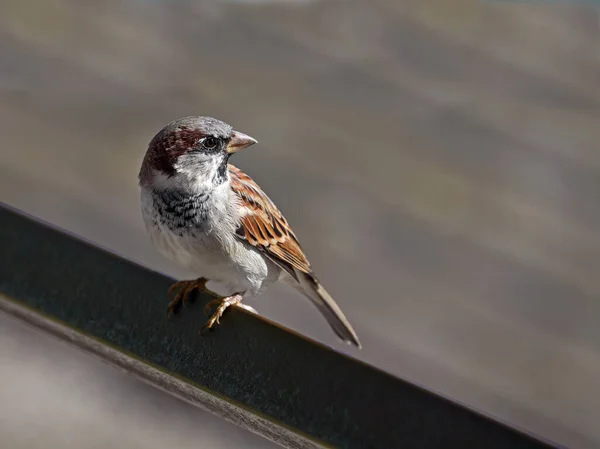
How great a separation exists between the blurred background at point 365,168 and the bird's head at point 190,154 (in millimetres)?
519

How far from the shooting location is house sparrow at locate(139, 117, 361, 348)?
→ 2.05 meters

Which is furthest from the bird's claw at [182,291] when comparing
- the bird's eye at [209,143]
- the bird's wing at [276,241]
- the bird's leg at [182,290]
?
the bird's eye at [209,143]

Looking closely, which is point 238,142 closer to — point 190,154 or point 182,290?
point 190,154

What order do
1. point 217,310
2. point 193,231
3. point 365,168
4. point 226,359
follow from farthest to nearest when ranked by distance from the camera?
point 365,168 < point 193,231 < point 217,310 < point 226,359

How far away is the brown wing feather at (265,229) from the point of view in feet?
7.18

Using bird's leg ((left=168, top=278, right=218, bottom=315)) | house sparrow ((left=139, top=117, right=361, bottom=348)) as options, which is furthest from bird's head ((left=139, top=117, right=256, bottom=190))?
bird's leg ((left=168, top=278, right=218, bottom=315))

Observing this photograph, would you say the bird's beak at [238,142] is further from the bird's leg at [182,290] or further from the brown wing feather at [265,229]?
the bird's leg at [182,290]

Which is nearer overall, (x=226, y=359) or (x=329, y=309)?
(x=226, y=359)

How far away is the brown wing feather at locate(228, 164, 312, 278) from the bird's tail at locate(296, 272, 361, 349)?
0.06 meters

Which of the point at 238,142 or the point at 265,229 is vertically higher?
the point at 238,142

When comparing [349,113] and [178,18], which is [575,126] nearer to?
[349,113]

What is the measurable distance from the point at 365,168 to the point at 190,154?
127cm

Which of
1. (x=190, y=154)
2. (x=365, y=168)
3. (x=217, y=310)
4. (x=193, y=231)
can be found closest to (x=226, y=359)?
(x=217, y=310)

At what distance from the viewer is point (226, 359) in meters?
1.48
